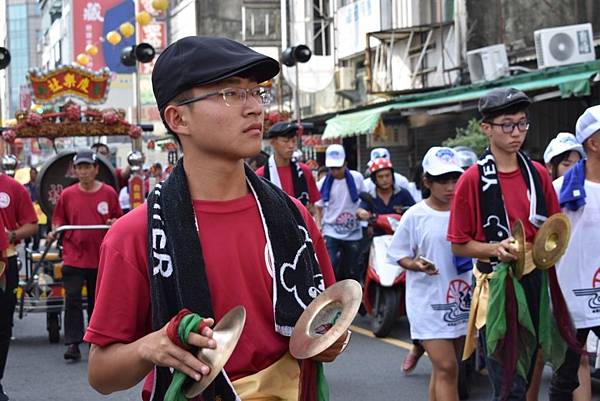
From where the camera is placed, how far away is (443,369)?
6922 mm

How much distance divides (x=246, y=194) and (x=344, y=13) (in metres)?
28.0

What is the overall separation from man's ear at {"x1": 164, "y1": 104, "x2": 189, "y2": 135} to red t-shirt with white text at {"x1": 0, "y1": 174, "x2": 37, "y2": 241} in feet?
19.7

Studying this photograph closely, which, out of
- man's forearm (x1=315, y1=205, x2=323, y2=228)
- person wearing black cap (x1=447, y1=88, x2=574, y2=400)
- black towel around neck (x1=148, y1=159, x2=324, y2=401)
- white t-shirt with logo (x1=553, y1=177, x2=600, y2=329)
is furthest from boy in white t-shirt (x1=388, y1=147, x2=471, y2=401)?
man's forearm (x1=315, y1=205, x2=323, y2=228)

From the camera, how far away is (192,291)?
3.24 m

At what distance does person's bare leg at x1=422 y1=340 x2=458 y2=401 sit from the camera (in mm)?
6828

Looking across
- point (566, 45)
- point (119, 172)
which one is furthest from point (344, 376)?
point (566, 45)

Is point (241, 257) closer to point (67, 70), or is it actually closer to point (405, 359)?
point (405, 359)

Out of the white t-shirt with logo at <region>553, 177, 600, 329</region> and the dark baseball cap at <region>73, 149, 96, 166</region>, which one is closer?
the white t-shirt with logo at <region>553, 177, 600, 329</region>

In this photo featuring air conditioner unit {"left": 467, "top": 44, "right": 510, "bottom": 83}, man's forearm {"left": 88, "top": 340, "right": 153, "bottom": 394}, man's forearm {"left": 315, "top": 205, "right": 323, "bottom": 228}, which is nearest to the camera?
man's forearm {"left": 88, "top": 340, "right": 153, "bottom": 394}

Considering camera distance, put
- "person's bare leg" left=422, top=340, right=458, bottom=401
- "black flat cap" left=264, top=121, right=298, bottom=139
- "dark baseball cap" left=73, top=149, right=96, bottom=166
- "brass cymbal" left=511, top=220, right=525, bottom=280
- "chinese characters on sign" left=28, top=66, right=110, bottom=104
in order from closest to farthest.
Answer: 1. "brass cymbal" left=511, top=220, right=525, bottom=280
2. "person's bare leg" left=422, top=340, right=458, bottom=401
3. "dark baseball cap" left=73, top=149, right=96, bottom=166
4. "black flat cap" left=264, top=121, right=298, bottom=139
5. "chinese characters on sign" left=28, top=66, right=110, bottom=104

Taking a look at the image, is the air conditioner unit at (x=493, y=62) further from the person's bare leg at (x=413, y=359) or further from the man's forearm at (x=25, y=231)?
the man's forearm at (x=25, y=231)

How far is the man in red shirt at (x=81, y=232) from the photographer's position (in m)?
11.1

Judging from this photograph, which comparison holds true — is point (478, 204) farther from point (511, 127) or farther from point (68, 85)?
point (68, 85)

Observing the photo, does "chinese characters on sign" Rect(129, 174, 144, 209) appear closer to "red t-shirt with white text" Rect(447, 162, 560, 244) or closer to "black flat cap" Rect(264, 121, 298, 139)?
"black flat cap" Rect(264, 121, 298, 139)
